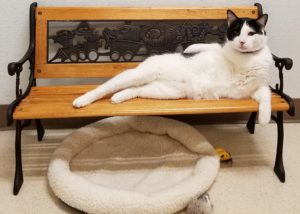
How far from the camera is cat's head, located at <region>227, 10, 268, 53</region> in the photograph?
1587 mm

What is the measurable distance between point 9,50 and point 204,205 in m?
1.50

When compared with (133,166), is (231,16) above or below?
above

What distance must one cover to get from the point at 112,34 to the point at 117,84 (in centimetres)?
45

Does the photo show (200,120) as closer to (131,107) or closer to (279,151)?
(279,151)

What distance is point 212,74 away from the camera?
177cm

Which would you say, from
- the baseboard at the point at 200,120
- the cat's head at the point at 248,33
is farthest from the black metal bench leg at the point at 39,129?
the cat's head at the point at 248,33

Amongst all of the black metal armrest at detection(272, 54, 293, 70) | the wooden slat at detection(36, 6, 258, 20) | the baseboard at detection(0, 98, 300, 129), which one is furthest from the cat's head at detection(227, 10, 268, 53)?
the baseboard at detection(0, 98, 300, 129)

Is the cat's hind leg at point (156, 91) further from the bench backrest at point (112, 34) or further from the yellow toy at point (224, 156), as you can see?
the yellow toy at point (224, 156)

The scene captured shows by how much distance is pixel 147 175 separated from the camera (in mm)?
1801

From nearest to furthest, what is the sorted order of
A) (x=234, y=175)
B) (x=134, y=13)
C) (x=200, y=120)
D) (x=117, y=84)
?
(x=117, y=84) → (x=234, y=175) → (x=134, y=13) → (x=200, y=120)

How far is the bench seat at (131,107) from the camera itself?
4.99 feet

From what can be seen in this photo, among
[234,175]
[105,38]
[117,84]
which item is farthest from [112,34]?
[234,175]

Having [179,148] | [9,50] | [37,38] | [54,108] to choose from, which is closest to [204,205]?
[179,148]

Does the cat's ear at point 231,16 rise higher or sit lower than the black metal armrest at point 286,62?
higher
